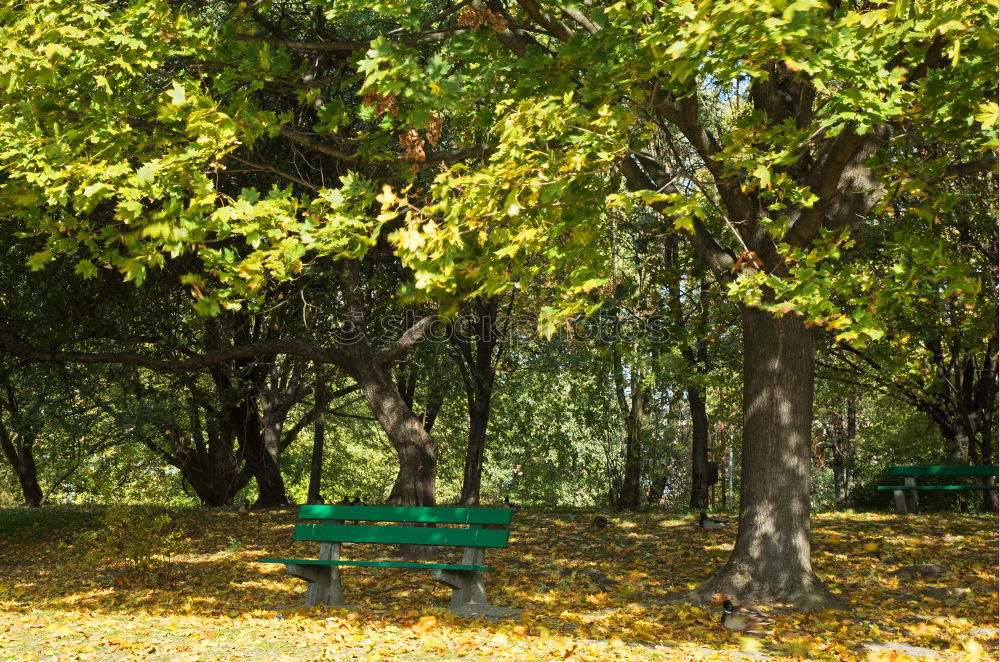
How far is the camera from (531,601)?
27.4 ft

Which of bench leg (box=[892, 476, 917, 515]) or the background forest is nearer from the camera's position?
the background forest

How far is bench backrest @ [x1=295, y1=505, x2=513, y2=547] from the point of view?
7.50 meters

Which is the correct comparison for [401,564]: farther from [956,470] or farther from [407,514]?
[956,470]

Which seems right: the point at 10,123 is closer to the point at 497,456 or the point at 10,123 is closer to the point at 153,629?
the point at 153,629

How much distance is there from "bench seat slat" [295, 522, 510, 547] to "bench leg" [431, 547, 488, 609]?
17cm

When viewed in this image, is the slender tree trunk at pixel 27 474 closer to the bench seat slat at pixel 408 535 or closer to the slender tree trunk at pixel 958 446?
the bench seat slat at pixel 408 535

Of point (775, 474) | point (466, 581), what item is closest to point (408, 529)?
point (466, 581)

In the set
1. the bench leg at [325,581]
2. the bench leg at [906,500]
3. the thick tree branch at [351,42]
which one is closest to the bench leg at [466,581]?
the bench leg at [325,581]

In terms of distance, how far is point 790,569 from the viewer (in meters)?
7.80

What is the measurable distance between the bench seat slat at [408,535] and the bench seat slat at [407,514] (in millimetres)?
228

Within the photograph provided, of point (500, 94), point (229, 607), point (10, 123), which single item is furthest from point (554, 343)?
point (10, 123)

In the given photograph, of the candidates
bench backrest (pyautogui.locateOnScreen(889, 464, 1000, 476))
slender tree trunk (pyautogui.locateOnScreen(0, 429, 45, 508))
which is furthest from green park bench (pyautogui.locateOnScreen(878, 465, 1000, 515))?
slender tree trunk (pyautogui.locateOnScreen(0, 429, 45, 508))

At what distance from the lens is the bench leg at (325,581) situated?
805 centimetres

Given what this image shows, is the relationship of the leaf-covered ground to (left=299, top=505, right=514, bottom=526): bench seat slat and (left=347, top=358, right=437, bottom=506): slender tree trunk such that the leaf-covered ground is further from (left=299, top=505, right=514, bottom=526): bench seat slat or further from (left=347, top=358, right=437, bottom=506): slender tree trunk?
(left=347, top=358, right=437, bottom=506): slender tree trunk
